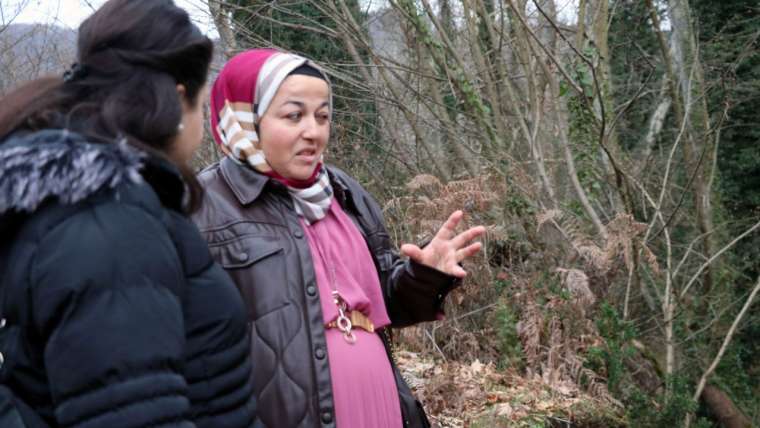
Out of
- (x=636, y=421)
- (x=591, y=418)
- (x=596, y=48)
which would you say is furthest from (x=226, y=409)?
(x=596, y=48)

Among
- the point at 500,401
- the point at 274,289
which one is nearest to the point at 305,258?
the point at 274,289

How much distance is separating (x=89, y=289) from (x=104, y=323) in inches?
2.5

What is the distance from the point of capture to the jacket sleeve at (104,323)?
1.46m

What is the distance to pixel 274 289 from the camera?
8.10ft

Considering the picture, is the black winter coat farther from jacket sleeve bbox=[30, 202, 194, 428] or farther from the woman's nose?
the woman's nose

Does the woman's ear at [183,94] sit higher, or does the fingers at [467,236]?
the woman's ear at [183,94]

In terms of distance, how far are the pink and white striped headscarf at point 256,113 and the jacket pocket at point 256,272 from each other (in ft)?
0.81

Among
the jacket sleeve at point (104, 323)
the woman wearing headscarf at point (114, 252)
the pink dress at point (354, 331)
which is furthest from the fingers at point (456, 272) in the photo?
the jacket sleeve at point (104, 323)

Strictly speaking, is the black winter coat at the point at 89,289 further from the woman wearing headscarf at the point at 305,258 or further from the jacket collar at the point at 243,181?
the jacket collar at the point at 243,181

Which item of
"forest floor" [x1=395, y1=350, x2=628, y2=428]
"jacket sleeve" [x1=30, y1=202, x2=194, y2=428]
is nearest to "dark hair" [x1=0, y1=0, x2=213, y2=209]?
"jacket sleeve" [x1=30, y1=202, x2=194, y2=428]

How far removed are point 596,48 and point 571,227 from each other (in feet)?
7.80

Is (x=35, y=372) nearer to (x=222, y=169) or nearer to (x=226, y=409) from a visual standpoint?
(x=226, y=409)

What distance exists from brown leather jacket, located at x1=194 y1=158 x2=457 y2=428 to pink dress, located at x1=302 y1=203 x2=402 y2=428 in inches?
2.4

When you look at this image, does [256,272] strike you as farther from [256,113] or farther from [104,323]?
[104,323]
